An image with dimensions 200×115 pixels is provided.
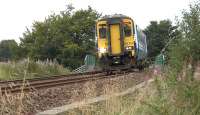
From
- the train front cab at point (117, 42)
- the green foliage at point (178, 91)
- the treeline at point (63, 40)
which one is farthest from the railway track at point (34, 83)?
the treeline at point (63, 40)

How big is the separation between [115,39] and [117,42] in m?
0.19

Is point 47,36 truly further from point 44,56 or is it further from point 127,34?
point 127,34

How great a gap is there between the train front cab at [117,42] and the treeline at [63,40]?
24305mm

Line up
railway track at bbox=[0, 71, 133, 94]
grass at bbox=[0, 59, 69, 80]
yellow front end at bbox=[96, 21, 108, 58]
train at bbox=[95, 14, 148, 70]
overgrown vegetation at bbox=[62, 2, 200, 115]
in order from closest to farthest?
overgrown vegetation at bbox=[62, 2, 200, 115] < railway track at bbox=[0, 71, 133, 94] < grass at bbox=[0, 59, 69, 80] < train at bbox=[95, 14, 148, 70] < yellow front end at bbox=[96, 21, 108, 58]

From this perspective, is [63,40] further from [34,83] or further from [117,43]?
[34,83]

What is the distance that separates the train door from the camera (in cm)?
2952

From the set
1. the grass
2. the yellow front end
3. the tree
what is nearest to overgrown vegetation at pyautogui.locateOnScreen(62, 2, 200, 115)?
the grass

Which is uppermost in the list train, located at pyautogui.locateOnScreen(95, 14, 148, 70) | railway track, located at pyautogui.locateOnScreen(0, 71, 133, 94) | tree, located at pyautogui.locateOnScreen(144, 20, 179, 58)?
tree, located at pyautogui.locateOnScreen(144, 20, 179, 58)

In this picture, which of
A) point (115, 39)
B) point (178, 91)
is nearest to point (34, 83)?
point (178, 91)

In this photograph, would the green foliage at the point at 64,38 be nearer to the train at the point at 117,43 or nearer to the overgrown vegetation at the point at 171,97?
the train at the point at 117,43

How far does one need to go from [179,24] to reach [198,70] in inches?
127

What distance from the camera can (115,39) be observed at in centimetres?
2970

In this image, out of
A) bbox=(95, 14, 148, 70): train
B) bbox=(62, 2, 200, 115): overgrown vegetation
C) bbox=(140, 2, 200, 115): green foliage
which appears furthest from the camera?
bbox=(95, 14, 148, 70): train

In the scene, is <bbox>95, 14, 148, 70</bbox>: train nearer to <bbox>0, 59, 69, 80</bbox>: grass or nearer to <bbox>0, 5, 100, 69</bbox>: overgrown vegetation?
<bbox>0, 59, 69, 80</bbox>: grass
